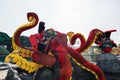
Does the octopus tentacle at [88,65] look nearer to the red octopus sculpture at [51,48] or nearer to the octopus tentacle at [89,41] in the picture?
the red octopus sculpture at [51,48]

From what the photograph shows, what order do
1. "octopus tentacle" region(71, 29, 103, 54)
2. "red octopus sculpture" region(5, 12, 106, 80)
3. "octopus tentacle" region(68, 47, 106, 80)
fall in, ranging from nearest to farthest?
1. "red octopus sculpture" region(5, 12, 106, 80)
2. "octopus tentacle" region(68, 47, 106, 80)
3. "octopus tentacle" region(71, 29, 103, 54)

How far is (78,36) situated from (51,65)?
258 cm

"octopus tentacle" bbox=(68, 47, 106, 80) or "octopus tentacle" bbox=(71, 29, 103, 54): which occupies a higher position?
"octopus tentacle" bbox=(71, 29, 103, 54)

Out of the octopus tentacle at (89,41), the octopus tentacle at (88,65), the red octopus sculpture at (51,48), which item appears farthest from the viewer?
the octopus tentacle at (89,41)

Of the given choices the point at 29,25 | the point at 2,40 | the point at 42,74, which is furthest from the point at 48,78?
the point at 2,40

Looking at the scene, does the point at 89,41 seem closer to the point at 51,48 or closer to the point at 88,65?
the point at 88,65

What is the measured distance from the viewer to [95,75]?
5727 mm

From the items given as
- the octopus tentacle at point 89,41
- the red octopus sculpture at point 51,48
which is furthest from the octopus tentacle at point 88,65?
the octopus tentacle at point 89,41

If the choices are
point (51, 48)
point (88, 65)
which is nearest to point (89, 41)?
point (88, 65)

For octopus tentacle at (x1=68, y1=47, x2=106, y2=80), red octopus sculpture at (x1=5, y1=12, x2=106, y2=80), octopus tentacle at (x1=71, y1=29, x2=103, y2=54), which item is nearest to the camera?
red octopus sculpture at (x1=5, y1=12, x2=106, y2=80)

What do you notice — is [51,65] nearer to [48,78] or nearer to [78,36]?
[48,78]

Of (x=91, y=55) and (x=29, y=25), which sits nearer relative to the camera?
(x=29, y=25)

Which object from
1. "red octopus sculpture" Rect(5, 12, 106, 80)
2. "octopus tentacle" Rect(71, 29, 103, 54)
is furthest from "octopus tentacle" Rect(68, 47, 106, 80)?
"octopus tentacle" Rect(71, 29, 103, 54)

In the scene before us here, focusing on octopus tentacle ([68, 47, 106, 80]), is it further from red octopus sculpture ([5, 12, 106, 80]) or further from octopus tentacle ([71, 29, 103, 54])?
octopus tentacle ([71, 29, 103, 54])
